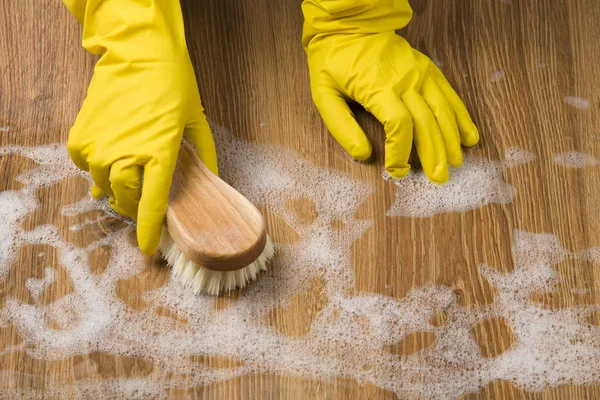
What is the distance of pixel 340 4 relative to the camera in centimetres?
95

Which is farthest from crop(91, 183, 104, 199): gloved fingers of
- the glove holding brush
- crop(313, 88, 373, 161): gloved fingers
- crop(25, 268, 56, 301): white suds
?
crop(313, 88, 373, 161): gloved fingers

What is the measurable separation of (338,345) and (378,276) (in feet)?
0.33

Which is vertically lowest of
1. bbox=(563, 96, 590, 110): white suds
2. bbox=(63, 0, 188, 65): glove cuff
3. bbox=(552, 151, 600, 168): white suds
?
bbox=(552, 151, 600, 168): white suds

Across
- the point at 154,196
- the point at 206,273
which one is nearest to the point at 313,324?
the point at 206,273

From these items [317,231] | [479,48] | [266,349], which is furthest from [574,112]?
[266,349]

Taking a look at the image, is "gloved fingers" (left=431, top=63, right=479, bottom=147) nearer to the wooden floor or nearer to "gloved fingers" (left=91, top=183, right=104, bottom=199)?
the wooden floor

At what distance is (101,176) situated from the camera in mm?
818

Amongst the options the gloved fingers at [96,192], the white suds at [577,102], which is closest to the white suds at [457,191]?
the white suds at [577,102]

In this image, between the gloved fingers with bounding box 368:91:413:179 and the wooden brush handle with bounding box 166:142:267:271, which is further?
the gloved fingers with bounding box 368:91:413:179

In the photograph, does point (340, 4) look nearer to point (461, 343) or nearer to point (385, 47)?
point (385, 47)

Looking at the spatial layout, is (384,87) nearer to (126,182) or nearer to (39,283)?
(126,182)

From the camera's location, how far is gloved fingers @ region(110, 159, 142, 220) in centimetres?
79

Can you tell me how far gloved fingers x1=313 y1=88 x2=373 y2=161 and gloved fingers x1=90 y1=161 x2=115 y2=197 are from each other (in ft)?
0.96

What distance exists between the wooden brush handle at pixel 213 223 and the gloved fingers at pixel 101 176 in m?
0.08
